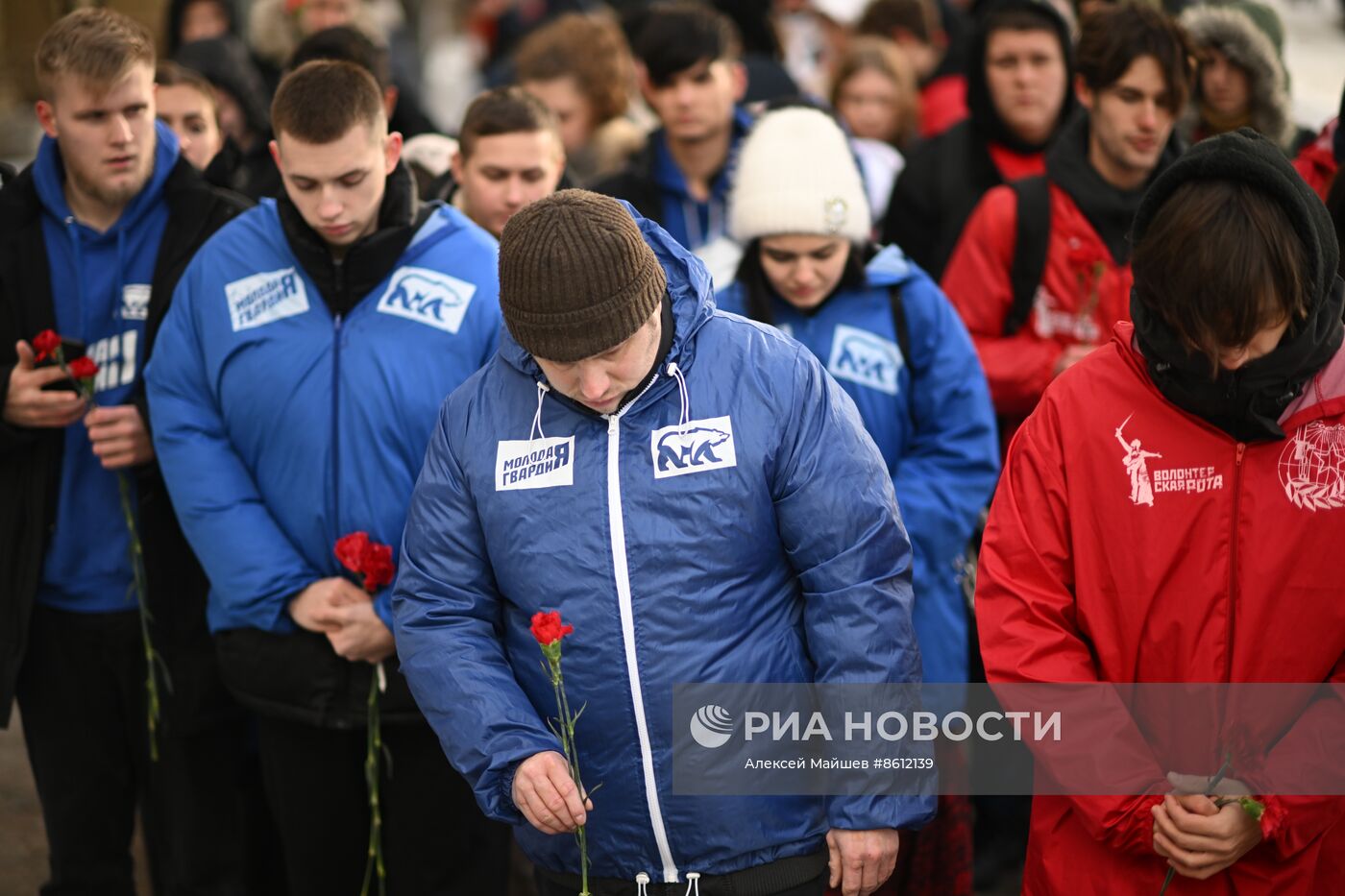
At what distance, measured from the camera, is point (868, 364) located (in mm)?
4219

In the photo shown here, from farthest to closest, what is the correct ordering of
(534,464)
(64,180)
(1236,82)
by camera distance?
(1236,82) < (64,180) < (534,464)

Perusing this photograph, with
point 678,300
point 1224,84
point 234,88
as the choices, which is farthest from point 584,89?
point 678,300

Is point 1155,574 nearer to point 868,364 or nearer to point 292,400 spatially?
point 868,364

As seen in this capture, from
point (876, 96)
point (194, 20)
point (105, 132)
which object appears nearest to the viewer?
point (105, 132)

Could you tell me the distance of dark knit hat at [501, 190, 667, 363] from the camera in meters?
2.85

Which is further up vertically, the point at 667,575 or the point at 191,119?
the point at 191,119

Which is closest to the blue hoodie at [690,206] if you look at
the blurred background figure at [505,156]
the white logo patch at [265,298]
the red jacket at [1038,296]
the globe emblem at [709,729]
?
the blurred background figure at [505,156]

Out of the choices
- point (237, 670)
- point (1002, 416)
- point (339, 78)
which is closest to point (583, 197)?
point (339, 78)

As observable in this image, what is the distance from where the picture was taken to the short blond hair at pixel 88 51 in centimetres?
429

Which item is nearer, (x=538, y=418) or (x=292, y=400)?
(x=538, y=418)

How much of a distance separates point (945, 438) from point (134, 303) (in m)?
2.33

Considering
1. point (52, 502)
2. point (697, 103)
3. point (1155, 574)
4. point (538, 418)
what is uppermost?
point (697, 103)

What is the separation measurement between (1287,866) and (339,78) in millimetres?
2890

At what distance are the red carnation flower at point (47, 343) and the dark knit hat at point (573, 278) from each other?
1.78 metres
